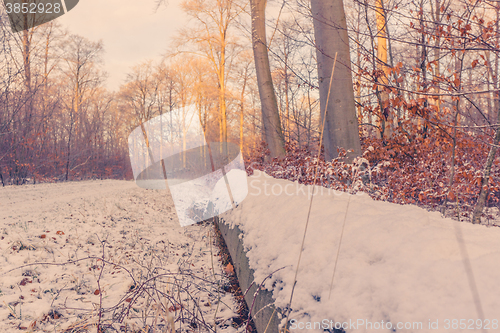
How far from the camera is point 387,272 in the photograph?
1.36 metres

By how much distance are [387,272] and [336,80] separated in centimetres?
380

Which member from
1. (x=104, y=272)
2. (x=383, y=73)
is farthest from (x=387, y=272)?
(x=104, y=272)

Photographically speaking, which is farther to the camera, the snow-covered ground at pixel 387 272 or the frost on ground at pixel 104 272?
the frost on ground at pixel 104 272

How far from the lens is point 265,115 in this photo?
8828 mm

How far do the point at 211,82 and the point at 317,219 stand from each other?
68.0 ft

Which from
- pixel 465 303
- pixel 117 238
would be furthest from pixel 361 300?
pixel 117 238

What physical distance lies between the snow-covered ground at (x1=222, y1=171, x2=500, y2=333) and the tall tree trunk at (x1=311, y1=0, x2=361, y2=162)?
8.48ft

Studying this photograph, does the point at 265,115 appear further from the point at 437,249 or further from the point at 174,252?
the point at 437,249

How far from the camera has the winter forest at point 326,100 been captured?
2955mm

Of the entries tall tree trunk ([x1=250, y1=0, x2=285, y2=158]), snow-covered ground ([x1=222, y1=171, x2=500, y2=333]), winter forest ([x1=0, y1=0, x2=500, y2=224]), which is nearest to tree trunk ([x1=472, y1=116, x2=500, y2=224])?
winter forest ([x1=0, y1=0, x2=500, y2=224])

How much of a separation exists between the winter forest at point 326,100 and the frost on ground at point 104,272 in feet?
6.77

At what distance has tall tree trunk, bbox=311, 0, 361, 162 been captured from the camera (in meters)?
4.43

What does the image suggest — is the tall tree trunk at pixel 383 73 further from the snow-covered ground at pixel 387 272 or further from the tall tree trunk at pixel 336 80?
the snow-covered ground at pixel 387 272

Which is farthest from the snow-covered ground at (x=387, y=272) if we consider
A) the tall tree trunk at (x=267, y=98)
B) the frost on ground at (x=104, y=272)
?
the tall tree trunk at (x=267, y=98)
